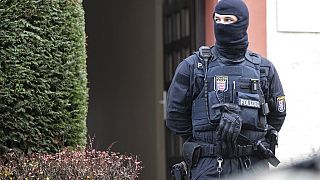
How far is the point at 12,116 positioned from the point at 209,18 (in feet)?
9.05

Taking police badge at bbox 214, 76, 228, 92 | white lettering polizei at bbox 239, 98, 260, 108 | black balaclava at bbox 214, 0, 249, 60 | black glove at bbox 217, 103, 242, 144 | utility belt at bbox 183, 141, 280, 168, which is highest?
black balaclava at bbox 214, 0, 249, 60

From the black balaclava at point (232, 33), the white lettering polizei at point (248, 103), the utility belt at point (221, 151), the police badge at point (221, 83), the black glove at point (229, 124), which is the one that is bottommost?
the utility belt at point (221, 151)

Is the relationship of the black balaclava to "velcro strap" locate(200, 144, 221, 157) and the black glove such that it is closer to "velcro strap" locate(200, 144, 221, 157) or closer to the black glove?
the black glove

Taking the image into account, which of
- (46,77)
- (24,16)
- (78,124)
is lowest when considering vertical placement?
(78,124)

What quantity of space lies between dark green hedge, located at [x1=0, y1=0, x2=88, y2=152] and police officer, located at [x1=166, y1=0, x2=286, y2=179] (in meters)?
1.90

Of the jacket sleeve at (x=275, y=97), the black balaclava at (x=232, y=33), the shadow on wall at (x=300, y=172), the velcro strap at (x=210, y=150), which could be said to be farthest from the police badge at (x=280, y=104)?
the shadow on wall at (x=300, y=172)

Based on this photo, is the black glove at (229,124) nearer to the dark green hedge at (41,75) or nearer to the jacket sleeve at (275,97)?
the jacket sleeve at (275,97)

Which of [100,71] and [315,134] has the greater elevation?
[100,71]

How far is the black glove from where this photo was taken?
4555mm

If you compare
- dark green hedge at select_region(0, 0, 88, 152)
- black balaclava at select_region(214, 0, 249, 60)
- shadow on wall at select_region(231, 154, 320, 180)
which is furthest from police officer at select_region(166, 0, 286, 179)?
shadow on wall at select_region(231, 154, 320, 180)

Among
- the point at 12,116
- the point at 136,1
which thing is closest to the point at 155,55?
the point at 136,1

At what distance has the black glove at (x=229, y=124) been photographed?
14.9ft

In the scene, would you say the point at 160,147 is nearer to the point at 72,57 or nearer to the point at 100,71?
the point at 100,71

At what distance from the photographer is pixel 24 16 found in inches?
253
